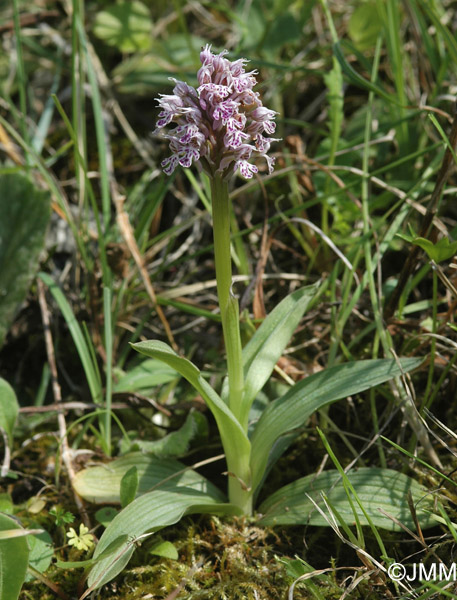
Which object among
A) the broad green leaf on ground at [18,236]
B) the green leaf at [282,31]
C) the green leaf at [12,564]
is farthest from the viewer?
the green leaf at [282,31]

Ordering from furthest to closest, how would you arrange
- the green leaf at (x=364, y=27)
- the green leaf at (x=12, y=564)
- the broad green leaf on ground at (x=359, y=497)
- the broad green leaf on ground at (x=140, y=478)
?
the green leaf at (x=364, y=27)
the broad green leaf on ground at (x=140, y=478)
the broad green leaf on ground at (x=359, y=497)
the green leaf at (x=12, y=564)

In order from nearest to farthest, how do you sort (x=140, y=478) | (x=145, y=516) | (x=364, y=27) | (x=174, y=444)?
(x=145, y=516) < (x=140, y=478) < (x=174, y=444) < (x=364, y=27)

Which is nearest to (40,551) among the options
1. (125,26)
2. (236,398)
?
(236,398)

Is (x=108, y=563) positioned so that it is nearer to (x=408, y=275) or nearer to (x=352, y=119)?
(x=408, y=275)

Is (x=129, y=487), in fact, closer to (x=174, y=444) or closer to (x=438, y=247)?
(x=174, y=444)

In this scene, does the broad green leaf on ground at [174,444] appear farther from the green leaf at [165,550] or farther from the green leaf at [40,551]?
the green leaf at [40,551]
